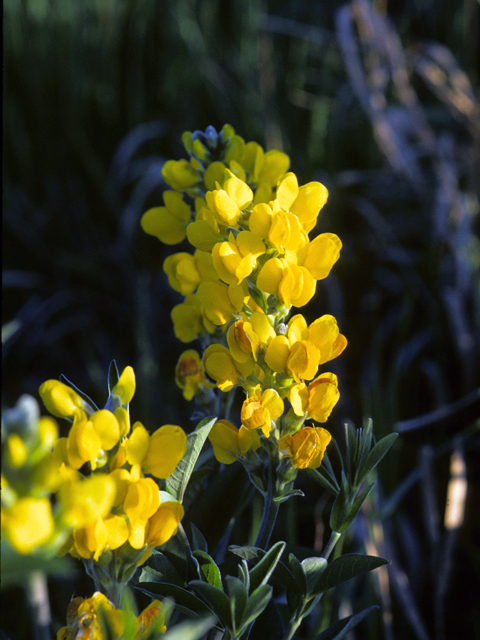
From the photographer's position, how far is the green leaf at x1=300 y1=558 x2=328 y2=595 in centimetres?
34

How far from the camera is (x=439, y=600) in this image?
71cm

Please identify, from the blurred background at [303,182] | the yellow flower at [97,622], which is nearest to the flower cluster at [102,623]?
the yellow flower at [97,622]

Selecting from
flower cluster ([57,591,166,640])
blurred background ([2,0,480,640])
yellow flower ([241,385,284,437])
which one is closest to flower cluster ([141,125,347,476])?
yellow flower ([241,385,284,437])

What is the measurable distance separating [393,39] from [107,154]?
0.79 m

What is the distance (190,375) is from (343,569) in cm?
18

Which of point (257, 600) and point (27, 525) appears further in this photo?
point (257, 600)

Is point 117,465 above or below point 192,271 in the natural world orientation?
below

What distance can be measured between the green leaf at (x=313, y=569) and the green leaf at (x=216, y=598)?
0.05m

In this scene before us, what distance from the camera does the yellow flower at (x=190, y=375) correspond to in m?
Answer: 0.45

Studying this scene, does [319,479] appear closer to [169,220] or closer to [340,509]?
[340,509]

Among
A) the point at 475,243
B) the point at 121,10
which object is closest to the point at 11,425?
the point at 475,243

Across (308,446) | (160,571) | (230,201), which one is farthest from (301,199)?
(160,571)

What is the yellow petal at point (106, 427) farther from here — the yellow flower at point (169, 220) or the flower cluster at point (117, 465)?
the yellow flower at point (169, 220)

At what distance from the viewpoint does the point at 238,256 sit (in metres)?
0.35
